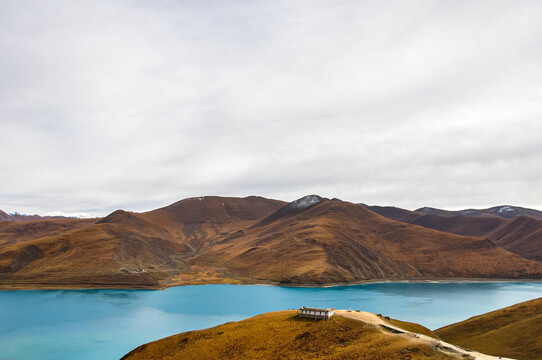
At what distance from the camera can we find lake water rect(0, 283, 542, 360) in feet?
253

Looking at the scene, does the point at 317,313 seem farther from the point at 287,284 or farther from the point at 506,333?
the point at 287,284

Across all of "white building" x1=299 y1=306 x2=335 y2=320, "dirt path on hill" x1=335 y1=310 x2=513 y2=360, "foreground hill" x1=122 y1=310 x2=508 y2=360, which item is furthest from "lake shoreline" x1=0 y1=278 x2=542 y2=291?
"dirt path on hill" x1=335 y1=310 x2=513 y2=360

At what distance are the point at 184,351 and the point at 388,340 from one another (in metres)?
26.9

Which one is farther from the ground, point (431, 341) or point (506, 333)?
point (431, 341)

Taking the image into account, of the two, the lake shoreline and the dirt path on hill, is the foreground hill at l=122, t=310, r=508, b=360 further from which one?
the lake shoreline

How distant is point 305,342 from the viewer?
42.9 m

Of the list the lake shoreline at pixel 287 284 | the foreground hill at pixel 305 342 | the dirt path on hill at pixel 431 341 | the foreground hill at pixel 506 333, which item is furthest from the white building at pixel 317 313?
the lake shoreline at pixel 287 284

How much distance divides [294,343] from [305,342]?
4.54ft

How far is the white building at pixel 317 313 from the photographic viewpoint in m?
47.6

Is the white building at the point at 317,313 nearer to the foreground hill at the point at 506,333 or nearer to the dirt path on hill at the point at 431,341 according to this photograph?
the dirt path on hill at the point at 431,341

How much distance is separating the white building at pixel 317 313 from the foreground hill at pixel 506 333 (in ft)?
108

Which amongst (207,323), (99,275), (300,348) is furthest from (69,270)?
(300,348)

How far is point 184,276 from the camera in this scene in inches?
7480

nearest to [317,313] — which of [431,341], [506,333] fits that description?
[431,341]
